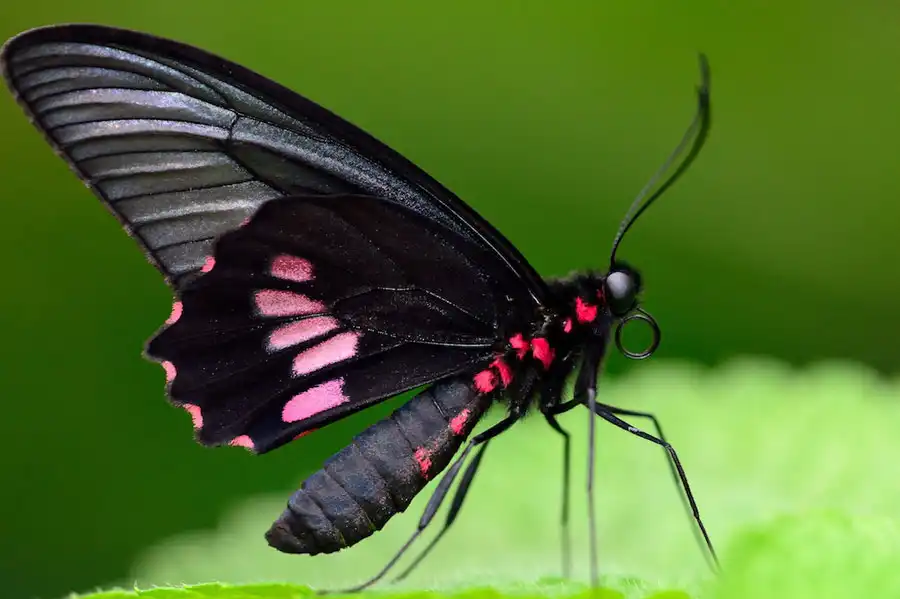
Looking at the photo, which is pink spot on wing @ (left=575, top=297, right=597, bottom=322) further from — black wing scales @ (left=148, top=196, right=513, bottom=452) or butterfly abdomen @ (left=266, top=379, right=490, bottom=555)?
butterfly abdomen @ (left=266, top=379, right=490, bottom=555)

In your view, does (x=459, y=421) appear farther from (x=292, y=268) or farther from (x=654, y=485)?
(x=654, y=485)

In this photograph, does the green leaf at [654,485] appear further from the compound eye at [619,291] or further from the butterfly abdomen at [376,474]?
the compound eye at [619,291]

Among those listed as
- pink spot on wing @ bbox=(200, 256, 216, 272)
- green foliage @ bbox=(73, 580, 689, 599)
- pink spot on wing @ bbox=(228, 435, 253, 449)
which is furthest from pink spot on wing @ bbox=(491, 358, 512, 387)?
green foliage @ bbox=(73, 580, 689, 599)

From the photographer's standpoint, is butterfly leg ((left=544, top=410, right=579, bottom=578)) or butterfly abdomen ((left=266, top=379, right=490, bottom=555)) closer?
butterfly abdomen ((left=266, top=379, right=490, bottom=555))

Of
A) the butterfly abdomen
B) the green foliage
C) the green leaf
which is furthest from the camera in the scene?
the green leaf

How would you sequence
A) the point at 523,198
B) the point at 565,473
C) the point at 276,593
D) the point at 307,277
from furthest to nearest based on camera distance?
the point at 523,198, the point at 565,473, the point at 307,277, the point at 276,593

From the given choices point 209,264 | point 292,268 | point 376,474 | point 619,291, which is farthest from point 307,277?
point 619,291

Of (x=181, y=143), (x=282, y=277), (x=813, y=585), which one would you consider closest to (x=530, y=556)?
(x=282, y=277)

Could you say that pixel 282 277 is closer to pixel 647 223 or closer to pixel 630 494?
pixel 630 494
